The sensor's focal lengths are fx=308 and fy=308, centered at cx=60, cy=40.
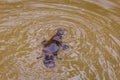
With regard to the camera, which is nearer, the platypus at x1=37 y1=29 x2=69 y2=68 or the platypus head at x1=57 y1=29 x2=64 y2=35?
the platypus at x1=37 y1=29 x2=69 y2=68

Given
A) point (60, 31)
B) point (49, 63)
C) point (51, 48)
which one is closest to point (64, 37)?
point (60, 31)

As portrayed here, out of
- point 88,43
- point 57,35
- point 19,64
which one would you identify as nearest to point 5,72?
point 19,64

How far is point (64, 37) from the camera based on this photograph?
122 inches

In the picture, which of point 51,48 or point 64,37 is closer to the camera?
point 51,48

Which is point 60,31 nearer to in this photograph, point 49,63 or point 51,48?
point 51,48

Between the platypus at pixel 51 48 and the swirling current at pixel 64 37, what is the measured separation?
1.8 inches

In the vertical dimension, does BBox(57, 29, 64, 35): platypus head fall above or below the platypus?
above

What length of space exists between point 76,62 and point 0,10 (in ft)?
3.78

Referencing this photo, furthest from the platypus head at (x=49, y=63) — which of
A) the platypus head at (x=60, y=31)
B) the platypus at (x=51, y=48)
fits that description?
the platypus head at (x=60, y=31)

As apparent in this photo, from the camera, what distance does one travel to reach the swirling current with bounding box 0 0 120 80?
2773 mm

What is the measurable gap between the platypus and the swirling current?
46mm

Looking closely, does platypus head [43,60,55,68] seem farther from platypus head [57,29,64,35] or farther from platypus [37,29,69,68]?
platypus head [57,29,64,35]

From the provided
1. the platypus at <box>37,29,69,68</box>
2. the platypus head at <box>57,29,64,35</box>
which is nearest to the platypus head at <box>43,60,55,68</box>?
the platypus at <box>37,29,69,68</box>

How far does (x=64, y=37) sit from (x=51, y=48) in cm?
29
